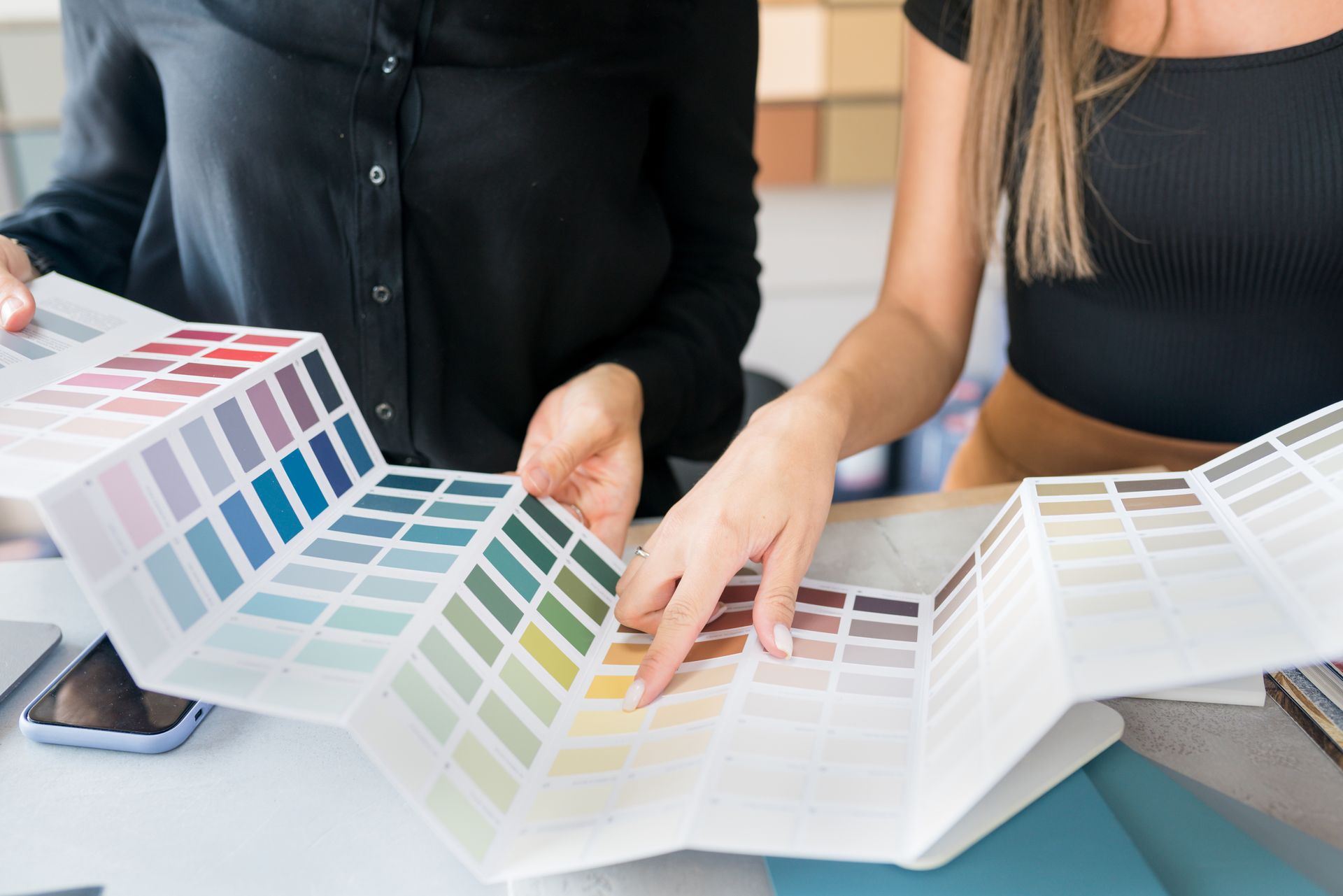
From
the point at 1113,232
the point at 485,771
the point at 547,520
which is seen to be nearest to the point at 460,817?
the point at 485,771

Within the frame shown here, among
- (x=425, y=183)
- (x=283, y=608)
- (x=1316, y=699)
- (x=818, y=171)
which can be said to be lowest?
(x=818, y=171)

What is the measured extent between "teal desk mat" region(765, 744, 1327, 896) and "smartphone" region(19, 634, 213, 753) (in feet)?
Result: 1.08

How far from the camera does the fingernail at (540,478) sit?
641 mm

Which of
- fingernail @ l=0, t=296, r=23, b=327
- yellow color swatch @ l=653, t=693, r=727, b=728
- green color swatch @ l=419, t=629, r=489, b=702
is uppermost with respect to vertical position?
fingernail @ l=0, t=296, r=23, b=327

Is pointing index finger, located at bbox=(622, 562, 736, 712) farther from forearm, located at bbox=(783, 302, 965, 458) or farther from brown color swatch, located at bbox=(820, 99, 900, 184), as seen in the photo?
brown color swatch, located at bbox=(820, 99, 900, 184)

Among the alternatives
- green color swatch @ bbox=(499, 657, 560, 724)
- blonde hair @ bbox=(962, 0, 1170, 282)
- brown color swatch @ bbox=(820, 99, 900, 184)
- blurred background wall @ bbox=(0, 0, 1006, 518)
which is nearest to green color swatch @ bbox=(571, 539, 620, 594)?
green color swatch @ bbox=(499, 657, 560, 724)

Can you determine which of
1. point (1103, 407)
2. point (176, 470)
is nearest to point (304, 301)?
point (176, 470)

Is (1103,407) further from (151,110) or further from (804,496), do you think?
(151,110)

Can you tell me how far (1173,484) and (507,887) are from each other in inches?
17.0

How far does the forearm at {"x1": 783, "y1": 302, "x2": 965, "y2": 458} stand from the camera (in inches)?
28.0

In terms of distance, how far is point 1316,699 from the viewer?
549 millimetres

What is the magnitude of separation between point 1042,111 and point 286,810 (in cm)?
77

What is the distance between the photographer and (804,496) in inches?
24.0

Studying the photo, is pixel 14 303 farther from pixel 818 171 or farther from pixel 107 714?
pixel 818 171
